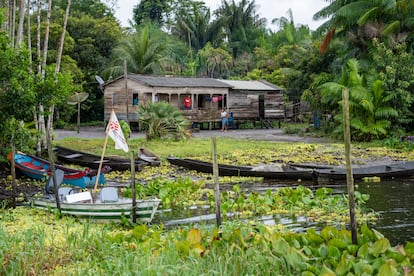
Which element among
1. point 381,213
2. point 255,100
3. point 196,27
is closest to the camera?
point 381,213

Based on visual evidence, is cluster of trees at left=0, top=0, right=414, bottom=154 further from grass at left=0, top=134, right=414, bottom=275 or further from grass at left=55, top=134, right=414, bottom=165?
grass at left=0, top=134, right=414, bottom=275

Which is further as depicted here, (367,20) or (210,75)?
(210,75)

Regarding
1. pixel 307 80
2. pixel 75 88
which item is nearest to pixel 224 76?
pixel 307 80

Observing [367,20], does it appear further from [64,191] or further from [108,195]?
[108,195]

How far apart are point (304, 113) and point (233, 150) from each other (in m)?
18.7

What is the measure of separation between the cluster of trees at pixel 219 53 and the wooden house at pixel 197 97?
2131 millimetres

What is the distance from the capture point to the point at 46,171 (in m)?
16.1

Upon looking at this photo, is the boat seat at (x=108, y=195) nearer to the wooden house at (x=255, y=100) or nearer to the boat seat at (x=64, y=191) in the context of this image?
the boat seat at (x=64, y=191)

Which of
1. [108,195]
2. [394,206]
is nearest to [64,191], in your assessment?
[108,195]

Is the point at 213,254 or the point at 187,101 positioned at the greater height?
the point at 187,101

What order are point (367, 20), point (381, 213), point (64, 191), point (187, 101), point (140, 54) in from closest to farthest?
point (381, 213), point (64, 191), point (367, 20), point (187, 101), point (140, 54)

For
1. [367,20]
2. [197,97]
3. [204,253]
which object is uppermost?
[367,20]

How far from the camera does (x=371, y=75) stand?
87.2 feet

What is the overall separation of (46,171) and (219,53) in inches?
1261
